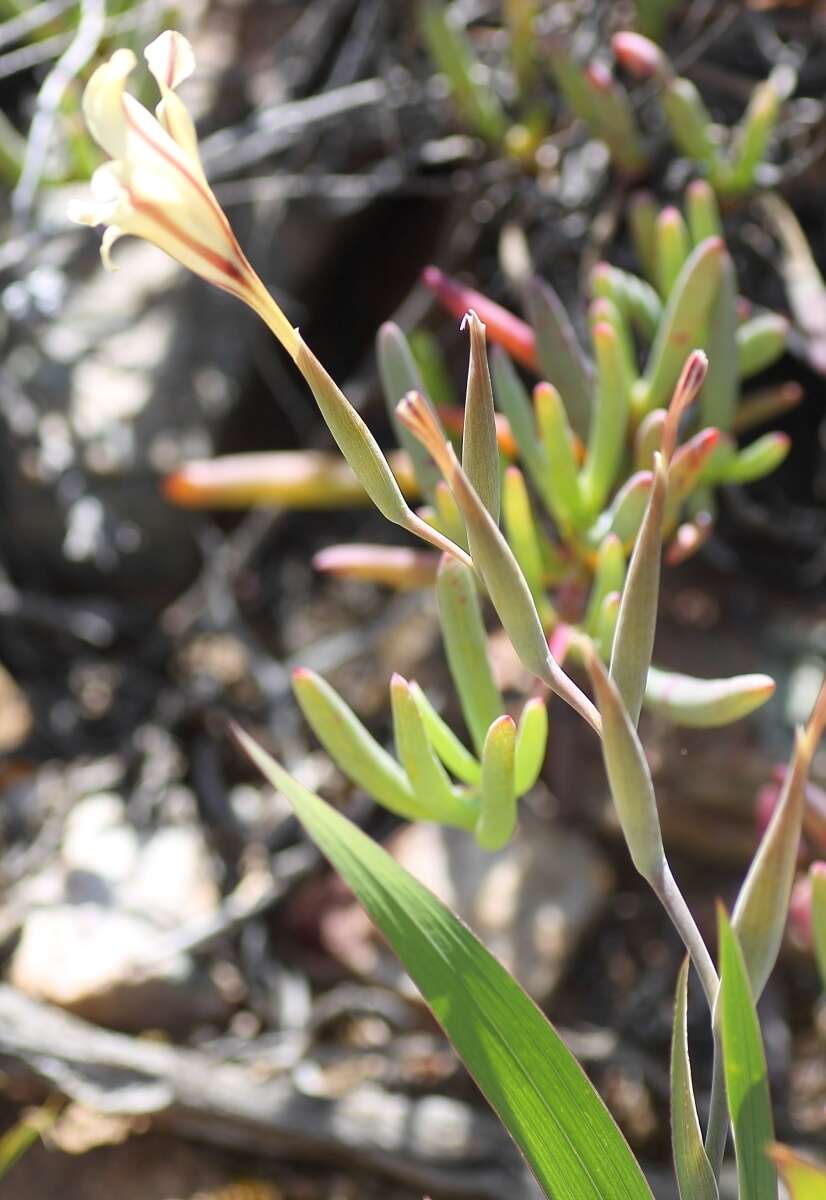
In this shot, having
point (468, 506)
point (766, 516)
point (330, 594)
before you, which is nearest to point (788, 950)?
point (766, 516)

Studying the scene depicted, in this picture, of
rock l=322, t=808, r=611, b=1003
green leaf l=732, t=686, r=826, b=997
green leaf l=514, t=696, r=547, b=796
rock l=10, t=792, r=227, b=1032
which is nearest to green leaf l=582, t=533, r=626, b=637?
green leaf l=514, t=696, r=547, b=796

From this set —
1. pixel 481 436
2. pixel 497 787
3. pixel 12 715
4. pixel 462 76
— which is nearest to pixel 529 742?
pixel 497 787

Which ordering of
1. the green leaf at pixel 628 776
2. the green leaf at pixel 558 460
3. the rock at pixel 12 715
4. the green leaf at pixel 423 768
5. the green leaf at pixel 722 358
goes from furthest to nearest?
1. the rock at pixel 12 715
2. the green leaf at pixel 722 358
3. the green leaf at pixel 558 460
4. the green leaf at pixel 423 768
5. the green leaf at pixel 628 776

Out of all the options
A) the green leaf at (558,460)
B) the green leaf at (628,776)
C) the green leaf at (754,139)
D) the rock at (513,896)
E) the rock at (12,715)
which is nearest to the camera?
the green leaf at (628,776)

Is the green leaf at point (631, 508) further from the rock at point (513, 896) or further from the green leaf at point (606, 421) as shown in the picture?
the rock at point (513, 896)

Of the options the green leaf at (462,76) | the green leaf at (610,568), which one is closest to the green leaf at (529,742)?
the green leaf at (610,568)

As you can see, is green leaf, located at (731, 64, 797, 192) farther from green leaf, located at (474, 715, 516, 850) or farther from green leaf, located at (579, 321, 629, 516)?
green leaf, located at (474, 715, 516, 850)

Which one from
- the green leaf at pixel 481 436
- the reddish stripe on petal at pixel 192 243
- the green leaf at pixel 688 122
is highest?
the reddish stripe on petal at pixel 192 243
